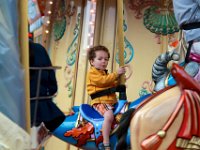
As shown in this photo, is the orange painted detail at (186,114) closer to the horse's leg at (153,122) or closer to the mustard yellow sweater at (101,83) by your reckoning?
the horse's leg at (153,122)

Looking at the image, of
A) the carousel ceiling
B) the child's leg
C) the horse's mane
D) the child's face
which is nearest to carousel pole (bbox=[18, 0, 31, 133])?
the horse's mane

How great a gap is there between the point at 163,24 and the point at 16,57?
331 centimetres

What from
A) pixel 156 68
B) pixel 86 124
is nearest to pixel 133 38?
pixel 86 124

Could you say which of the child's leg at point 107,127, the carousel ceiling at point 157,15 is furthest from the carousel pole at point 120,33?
the carousel ceiling at point 157,15

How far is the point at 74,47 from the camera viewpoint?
5.29 meters

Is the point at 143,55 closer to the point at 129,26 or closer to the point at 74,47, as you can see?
the point at 129,26

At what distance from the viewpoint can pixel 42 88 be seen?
6.60ft

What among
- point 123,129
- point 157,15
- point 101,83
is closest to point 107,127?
point 101,83

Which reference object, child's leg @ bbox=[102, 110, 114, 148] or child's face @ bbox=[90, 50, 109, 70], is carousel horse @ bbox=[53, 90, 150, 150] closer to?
child's leg @ bbox=[102, 110, 114, 148]

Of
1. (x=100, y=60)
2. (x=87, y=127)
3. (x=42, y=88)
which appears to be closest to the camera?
(x=42, y=88)

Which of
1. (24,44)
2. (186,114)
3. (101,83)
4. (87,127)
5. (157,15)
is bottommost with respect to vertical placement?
(87,127)

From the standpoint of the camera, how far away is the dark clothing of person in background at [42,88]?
6.38 ft

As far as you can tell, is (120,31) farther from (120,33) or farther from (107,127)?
(107,127)

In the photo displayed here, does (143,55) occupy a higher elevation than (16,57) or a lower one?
lower
